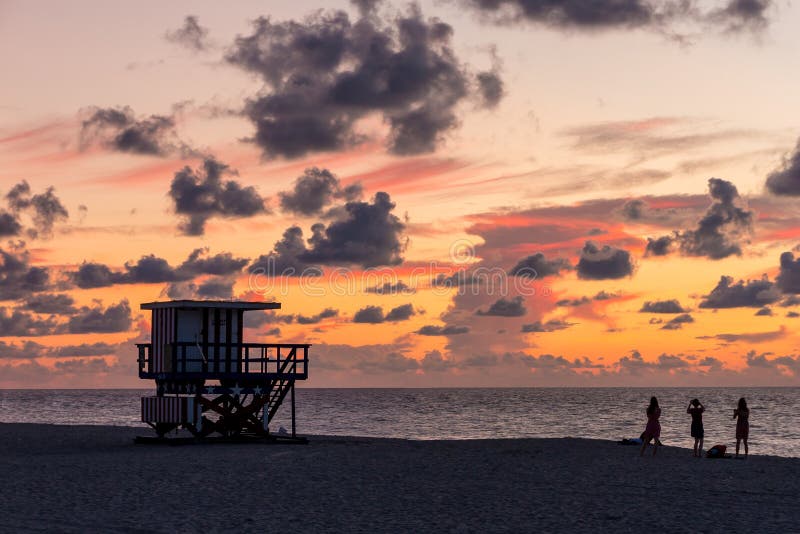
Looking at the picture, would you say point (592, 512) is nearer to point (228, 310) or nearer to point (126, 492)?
point (126, 492)

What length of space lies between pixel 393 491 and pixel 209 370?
56.6 feet

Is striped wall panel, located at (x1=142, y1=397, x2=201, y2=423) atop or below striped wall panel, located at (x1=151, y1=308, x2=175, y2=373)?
below

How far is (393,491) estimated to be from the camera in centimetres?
2244

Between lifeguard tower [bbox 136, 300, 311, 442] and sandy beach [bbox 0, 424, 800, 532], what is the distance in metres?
4.48

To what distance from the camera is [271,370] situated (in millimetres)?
40438

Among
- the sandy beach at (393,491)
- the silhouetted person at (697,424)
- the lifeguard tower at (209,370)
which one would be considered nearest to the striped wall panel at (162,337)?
the lifeguard tower at (209,370)

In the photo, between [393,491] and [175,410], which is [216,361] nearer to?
[175,410]

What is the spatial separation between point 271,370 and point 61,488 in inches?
736

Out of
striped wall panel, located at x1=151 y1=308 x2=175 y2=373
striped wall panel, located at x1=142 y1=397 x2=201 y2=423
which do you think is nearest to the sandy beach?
striped wall panel, located at x1=142 y1=397 x2=201 y2=423

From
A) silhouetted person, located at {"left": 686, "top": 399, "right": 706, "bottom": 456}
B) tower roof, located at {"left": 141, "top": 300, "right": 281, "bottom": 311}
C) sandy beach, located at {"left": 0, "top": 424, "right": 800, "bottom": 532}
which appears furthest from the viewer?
tower roof, located at {"left": 141, "top": 300, "right": 281, "bottom": 311}

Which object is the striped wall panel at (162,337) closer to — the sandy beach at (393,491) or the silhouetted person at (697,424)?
the sandy beach at (393,491)

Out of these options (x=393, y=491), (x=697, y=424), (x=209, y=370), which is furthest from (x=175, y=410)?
(x=697, y=424)

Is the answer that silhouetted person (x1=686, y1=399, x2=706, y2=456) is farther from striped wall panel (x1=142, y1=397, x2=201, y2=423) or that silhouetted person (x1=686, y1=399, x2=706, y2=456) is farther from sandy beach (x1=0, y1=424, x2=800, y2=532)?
striped wall panel (x1=142, y1=397, x2=201, y2=423)

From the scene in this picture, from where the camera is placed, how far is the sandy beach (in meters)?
17.9
